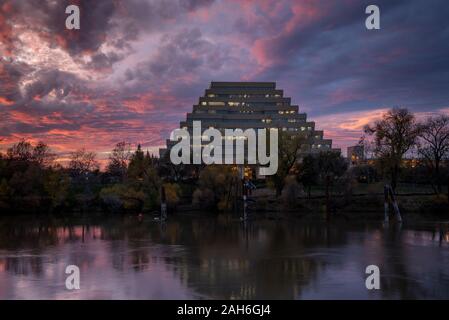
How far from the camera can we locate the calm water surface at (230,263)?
21219 millimetres

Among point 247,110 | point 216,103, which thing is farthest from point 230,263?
point 247,110

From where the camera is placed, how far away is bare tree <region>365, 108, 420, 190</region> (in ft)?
256

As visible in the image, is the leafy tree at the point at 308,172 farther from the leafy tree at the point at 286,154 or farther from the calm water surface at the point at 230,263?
the calm water surface at the point at 230,263

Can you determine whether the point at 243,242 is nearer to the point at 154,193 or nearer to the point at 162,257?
the point at 162,257

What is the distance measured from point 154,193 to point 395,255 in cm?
5644

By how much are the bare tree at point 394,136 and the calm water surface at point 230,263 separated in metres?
32.3

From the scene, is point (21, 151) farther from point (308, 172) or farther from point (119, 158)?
point (308, 172)

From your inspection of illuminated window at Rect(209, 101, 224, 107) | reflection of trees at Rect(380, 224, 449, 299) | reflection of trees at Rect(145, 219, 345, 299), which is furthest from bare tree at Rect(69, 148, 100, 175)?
reflection of trees at Rect(380, 224, 449, 299)

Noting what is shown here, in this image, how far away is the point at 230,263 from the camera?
28516 mm

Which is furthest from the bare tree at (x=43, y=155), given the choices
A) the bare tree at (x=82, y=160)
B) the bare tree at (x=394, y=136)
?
the bare tree at (x=394, y=136)

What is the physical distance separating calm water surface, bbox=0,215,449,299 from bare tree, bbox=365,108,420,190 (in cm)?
3230

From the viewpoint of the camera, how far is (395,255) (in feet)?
101

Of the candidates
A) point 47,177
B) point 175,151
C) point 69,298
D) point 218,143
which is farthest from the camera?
point 218,143
